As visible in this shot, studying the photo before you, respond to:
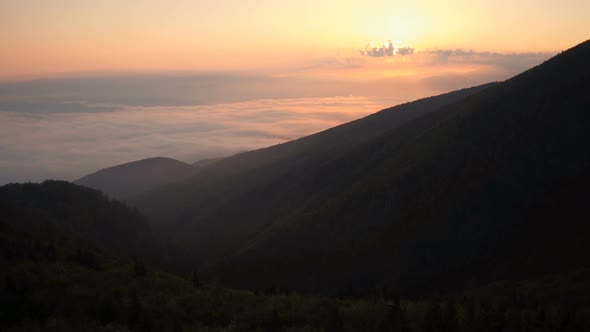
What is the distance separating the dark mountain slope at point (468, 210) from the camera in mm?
63062

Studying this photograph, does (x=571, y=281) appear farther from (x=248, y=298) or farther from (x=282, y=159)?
(x=282, y=159)

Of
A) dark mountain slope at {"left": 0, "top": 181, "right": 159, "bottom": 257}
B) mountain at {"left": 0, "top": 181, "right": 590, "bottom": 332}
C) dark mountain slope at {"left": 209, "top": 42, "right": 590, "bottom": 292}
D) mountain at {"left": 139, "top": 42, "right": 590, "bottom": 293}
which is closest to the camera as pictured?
mountain at {"left": 0, "top": 181, "right": 590, "bottom": 332}

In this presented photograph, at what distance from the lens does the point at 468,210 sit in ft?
238

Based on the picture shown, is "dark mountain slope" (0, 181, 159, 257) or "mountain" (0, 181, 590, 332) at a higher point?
"mountain" (0, 181, 590, 332)

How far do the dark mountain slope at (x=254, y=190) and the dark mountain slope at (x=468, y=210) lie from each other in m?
16.7

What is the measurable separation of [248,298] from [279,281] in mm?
46855

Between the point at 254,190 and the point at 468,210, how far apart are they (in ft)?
219

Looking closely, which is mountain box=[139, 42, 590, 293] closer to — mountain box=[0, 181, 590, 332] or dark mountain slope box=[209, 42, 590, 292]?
dark mountain slope box=[209, 42, 590, 292]

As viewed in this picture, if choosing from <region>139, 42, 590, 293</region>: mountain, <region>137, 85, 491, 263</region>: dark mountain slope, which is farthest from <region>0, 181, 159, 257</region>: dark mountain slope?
<region>139, 42, 590, 293</region>: mountain

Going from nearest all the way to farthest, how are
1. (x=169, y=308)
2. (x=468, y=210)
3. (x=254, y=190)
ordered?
(x=169, y=308), (x=468, y=210), (x=254, y=190)

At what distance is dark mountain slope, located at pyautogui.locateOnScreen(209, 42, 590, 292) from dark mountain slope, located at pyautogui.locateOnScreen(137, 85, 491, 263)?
16.7 metres

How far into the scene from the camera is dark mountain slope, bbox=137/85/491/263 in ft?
356

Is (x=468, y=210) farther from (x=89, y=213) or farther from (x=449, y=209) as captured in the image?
(x=89, y=213)

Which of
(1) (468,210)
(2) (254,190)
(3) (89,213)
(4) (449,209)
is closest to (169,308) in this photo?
(4) (449,209)
